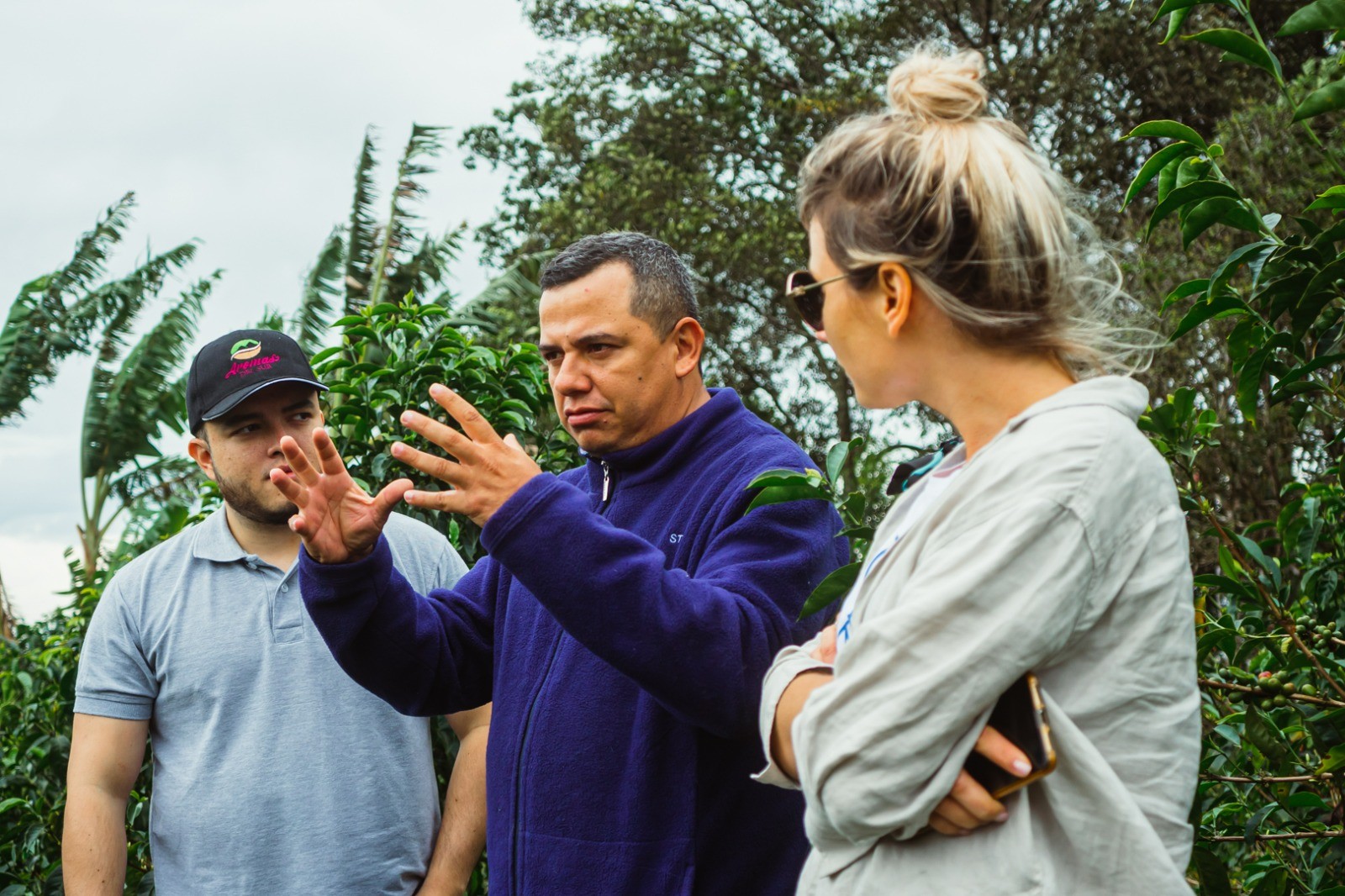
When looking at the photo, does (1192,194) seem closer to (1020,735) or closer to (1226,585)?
(1226,585)

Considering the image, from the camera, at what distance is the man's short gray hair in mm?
2402

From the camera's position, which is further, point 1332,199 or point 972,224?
point 1332,199

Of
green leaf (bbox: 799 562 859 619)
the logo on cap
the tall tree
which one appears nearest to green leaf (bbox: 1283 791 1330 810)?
green leaf (bbox: 799 562 859 619)

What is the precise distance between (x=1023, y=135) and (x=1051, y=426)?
48cm

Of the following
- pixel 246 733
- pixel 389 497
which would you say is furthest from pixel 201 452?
pixel 389 497

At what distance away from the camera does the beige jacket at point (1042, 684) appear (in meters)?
1.28

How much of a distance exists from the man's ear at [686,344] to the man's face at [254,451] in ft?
3.16

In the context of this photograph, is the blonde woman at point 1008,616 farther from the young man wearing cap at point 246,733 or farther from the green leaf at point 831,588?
the young man wearing cap at point 246,733

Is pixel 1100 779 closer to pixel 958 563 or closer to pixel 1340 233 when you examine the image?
pixel 958 563

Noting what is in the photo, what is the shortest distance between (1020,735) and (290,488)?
1346 mm

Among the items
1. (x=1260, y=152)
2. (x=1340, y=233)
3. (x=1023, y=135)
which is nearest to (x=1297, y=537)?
(x=1340, y=233)

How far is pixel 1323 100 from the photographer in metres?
1.90

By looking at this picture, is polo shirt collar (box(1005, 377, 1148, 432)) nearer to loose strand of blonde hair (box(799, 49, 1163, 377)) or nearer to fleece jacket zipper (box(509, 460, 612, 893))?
loose strand of blonde hair (box(799, 49, 1163, 377))

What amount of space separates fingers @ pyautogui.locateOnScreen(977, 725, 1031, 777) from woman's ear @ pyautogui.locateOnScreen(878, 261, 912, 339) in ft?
1.60
